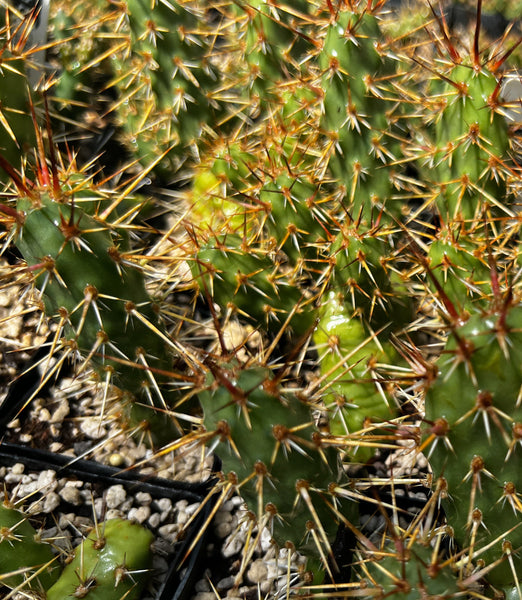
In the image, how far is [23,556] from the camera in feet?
4.16

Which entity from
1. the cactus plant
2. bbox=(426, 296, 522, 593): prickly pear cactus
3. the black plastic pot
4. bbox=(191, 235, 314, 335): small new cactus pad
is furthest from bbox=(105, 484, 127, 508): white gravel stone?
the cactus plant

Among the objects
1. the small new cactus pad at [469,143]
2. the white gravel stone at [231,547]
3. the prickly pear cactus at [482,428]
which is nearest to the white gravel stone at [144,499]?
the white gravel stone at [231,547]

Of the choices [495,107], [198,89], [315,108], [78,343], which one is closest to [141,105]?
[198,89]

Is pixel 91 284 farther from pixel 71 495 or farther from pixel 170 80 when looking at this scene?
pixel 170 80

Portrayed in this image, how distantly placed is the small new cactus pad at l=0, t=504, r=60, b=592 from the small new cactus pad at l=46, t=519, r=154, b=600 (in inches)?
1.4

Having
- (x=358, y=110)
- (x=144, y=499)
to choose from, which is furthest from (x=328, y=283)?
(x=144, y=499)

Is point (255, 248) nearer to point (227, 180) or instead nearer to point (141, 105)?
point (227, 180)

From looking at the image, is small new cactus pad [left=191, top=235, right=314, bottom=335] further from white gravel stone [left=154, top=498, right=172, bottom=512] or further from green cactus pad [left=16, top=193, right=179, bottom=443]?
white gravel stone [left=154, top=498, right=172, bottom=512]

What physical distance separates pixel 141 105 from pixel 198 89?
0.91 feet

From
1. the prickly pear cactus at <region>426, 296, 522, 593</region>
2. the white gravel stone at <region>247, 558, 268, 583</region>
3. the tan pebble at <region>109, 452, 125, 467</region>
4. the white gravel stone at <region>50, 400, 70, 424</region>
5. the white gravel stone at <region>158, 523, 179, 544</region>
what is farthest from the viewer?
the white gravel stone at <region>50, 400, 70, 424</region>

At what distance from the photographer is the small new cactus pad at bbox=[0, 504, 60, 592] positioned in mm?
1241

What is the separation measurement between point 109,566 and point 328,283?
767 mm

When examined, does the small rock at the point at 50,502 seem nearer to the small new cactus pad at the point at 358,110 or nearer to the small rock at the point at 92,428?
the small rock at the point at 92,428

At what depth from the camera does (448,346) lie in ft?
2.94
